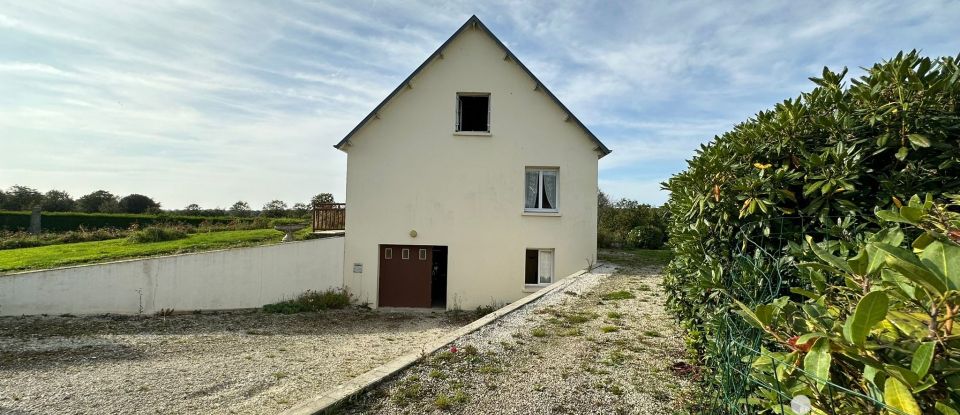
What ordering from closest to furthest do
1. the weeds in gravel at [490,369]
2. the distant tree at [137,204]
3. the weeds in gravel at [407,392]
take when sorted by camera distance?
the weeds in gravel at [407,392] < the weeds in gravel at [490,369] < the distant tree at [137,204]

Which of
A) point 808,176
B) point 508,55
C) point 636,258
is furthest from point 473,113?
point 808,176

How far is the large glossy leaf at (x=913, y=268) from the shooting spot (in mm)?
1232

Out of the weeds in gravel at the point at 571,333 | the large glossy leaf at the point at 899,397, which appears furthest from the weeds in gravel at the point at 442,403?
the large glossy leaf at the point at 899,397

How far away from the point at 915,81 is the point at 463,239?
1093 cm

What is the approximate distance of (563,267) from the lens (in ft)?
41.6

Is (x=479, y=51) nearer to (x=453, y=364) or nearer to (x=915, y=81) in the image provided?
(x=453, y=364)

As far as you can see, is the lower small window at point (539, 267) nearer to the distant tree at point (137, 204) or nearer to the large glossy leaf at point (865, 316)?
the large glossy leaf at point (865, 316)

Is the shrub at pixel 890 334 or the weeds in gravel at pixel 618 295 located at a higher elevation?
the shrub at pixel 890 334

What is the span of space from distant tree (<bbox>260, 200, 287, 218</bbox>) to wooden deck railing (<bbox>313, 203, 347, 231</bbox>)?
1306cm

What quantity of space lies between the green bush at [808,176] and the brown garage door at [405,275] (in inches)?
403

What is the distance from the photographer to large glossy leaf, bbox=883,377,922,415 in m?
1.21

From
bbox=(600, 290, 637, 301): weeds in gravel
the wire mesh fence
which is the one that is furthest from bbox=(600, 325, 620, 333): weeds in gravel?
the wire mesh fence

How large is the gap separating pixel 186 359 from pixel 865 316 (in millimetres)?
8701

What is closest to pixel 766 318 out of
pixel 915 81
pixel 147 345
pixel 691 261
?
pixel 915 81
